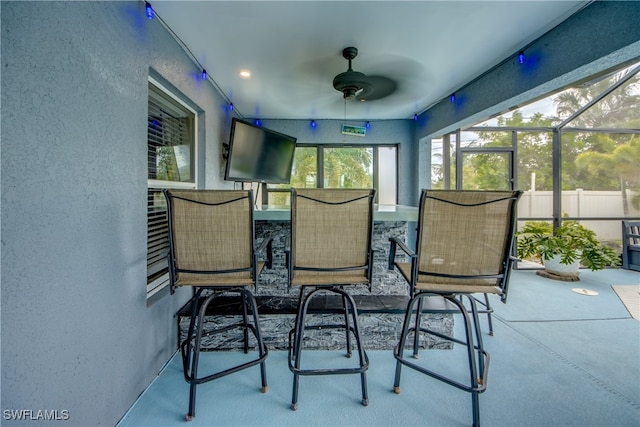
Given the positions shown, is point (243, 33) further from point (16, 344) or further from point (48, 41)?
point (16, 344)

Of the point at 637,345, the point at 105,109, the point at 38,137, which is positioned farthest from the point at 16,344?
the point at 637,345

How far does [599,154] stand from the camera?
4.79 meters

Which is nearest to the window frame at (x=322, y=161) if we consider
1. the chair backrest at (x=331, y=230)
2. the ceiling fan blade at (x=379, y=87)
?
the ceiling fan blade at (x=379, y=87)

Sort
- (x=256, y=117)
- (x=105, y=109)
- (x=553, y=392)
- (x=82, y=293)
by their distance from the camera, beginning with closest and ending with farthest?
1. (x=82, y=293)
2. (x=105, y=109)
3. (x=553, y=392)
4. (x=256, y=117)

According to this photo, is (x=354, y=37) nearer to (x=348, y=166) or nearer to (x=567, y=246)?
(x=348, y=166)

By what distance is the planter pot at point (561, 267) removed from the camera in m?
4.04

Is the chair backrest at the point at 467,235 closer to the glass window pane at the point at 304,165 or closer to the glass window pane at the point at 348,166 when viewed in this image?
the glass window pane at the point at 348,166

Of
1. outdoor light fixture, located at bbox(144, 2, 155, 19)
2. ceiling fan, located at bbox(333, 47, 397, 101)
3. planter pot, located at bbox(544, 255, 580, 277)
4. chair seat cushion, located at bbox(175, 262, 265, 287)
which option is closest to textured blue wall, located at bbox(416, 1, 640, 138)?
ceiling fan, located at bbox(333, 47, 397, 101)

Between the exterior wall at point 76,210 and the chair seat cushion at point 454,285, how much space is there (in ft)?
5.61

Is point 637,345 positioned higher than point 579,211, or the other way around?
point 579,211

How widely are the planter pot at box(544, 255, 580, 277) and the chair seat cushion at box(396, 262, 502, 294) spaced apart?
390 centimetres

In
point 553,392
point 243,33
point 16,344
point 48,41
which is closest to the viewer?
point 16,344

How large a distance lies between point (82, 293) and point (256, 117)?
13.2ft

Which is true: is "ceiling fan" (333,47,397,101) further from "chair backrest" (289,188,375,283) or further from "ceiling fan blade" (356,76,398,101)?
"chair backrest" (289,188,375,283)
